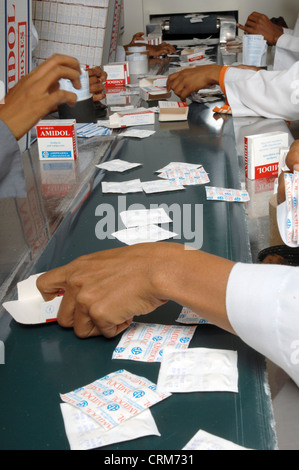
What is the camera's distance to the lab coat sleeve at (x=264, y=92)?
2117mm

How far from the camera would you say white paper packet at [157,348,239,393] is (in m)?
0.74

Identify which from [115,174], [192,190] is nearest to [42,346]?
[192,190]

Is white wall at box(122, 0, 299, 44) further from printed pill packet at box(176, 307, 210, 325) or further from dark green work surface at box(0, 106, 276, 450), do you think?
printed pill packet at box(176, 307, 210, 325)

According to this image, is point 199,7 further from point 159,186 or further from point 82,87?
point 159,186

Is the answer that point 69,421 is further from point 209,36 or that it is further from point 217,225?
point 209,36

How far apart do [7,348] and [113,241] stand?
0.39 meters

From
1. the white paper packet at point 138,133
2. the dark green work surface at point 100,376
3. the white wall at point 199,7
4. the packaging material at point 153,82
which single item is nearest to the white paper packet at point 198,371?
the dark green work surface at point 100,376

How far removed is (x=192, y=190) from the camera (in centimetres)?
147

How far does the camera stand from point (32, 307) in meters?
0.88

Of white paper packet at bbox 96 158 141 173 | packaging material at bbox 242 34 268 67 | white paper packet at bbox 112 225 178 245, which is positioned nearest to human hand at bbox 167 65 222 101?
packaging material at bbox 242 34 268 67

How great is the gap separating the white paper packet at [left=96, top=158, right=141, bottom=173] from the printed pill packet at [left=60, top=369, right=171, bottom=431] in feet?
3.21

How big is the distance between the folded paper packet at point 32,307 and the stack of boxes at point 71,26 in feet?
8.42
